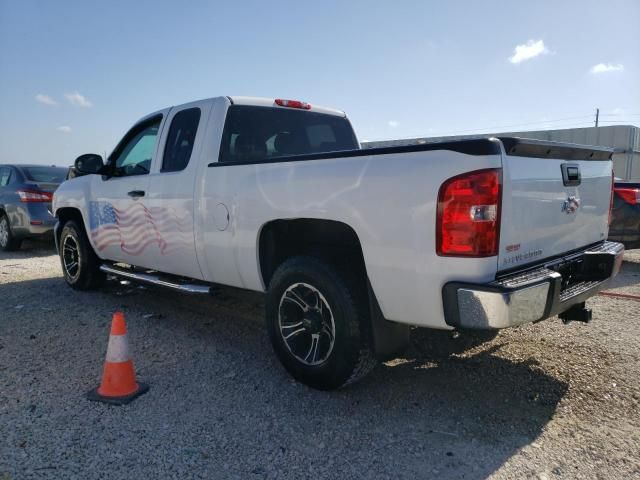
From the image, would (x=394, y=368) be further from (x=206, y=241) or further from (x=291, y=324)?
(x=206, y=241)

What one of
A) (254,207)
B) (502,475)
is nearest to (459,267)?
(502,475)

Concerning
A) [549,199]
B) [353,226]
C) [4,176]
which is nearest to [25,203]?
[4,176]

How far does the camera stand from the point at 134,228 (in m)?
4.84

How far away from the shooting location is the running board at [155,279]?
4141 millimetres

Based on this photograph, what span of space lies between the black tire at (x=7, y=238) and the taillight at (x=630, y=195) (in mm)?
10184

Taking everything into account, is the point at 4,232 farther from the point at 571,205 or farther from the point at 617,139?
the point at 617,139

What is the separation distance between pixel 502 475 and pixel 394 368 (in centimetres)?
138

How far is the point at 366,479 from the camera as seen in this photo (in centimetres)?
242

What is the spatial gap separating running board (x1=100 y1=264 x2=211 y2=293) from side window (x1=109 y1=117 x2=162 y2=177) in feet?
3.24

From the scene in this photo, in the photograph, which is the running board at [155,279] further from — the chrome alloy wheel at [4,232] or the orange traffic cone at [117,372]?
the chrome alloy wheel at [4,232]

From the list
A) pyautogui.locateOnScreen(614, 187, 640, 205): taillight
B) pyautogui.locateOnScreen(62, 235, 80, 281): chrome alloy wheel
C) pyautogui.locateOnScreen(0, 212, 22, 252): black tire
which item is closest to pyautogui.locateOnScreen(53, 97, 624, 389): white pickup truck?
pyautogui.locateOnScreen(62, 235, 80, 281): chrome alloy wheel

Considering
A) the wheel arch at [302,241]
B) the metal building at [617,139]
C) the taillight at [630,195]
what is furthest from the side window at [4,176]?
the metal building at [617,139]

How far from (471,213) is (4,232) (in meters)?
9.64

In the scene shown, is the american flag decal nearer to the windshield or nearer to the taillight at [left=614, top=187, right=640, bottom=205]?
the windshield
